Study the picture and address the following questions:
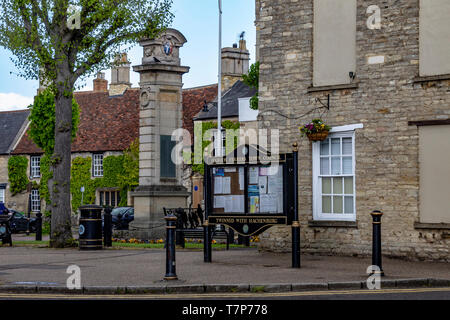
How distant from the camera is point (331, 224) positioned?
18188 millimetres

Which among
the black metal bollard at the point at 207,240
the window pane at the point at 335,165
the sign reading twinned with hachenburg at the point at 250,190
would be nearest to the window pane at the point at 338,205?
the window pane at the point at 335,165

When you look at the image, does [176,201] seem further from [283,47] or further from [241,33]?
[241,33]

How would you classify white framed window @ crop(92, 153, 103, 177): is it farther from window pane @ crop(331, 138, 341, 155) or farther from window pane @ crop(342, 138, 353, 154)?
window pane @ crop(342, 138, 353, 154)

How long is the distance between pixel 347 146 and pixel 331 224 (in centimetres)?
188

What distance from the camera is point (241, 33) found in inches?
2191

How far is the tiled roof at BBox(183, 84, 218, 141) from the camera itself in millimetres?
53312

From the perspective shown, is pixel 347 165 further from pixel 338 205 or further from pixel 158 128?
pixel 158 128

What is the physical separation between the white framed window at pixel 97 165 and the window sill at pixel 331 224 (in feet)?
125

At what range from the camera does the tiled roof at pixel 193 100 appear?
53312 mm

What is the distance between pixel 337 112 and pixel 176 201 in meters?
12.9

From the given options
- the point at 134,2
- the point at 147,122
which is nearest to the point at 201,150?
the point at 147,122

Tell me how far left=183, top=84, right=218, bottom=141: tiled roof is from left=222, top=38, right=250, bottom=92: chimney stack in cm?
143

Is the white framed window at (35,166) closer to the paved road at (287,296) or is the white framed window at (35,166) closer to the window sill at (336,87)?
the window sill at (336,87)

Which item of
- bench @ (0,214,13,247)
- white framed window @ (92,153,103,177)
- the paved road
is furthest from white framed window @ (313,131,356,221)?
white framed window @ (92,153,103,177)
